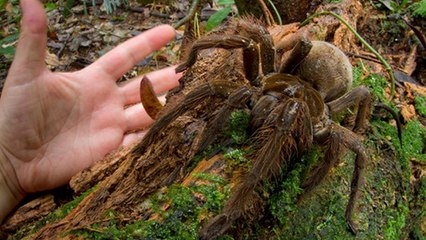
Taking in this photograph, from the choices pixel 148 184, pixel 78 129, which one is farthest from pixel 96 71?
pixel 148 184

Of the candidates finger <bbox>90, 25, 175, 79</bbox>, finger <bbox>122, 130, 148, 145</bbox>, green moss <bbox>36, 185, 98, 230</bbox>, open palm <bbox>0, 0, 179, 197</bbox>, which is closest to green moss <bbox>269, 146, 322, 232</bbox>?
green moss <bbox>36, 185, 98, 230</bbox>

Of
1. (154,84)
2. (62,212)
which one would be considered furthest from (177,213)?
(154,84)

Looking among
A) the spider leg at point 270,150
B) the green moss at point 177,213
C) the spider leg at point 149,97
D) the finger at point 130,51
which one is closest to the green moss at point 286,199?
the spider leg at point 270,150

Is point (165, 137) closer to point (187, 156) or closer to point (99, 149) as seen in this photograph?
point (187, 156)

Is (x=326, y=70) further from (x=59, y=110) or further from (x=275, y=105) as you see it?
(x=59, y=110)

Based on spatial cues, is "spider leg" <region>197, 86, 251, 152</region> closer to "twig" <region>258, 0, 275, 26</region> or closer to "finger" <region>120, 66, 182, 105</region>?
"finger" <region>120, 66, 182, 105</region>

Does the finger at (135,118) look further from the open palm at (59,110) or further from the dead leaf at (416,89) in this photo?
the dead leaf at (416,89)
